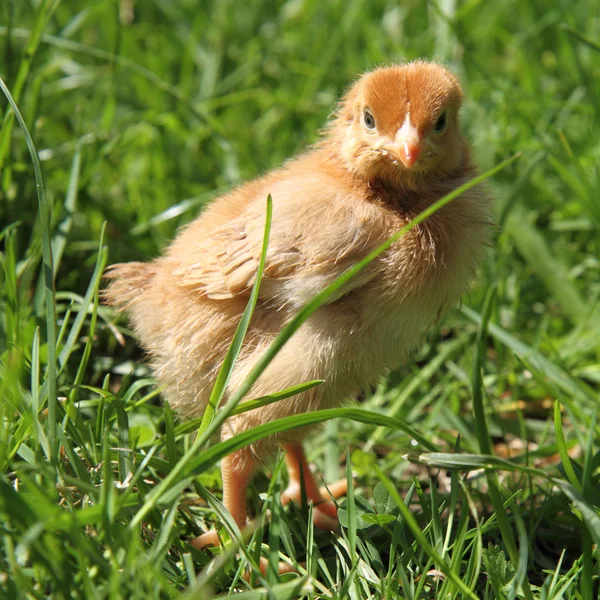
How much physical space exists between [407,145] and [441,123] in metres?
0.24

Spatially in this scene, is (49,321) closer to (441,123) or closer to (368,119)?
(368,119)

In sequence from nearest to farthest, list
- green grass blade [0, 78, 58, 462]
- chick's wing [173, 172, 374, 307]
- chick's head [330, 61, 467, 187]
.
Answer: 1. green grass blade [0, 78, 58, 462]
2. chick's wing [173, 172, 374, 307]
3. chick's head [330, 61, 467, 187]

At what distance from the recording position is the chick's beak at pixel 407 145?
85.0 inches

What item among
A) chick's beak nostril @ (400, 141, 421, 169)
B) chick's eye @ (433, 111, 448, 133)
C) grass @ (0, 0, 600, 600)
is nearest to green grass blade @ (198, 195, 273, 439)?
grass @ (0, 0, 600, 600)

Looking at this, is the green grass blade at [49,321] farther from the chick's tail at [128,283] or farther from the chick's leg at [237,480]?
the chick's leg at [237,480]

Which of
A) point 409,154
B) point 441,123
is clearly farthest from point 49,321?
point 441,123

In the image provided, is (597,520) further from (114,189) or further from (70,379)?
(114,189)

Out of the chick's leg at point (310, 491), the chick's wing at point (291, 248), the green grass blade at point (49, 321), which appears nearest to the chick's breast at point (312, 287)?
the chick's wing at point (291, 248)

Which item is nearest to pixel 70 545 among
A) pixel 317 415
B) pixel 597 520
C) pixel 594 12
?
pixel 317 415

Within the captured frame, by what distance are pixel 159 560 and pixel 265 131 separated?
120 inches

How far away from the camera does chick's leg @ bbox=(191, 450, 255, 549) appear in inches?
90.6

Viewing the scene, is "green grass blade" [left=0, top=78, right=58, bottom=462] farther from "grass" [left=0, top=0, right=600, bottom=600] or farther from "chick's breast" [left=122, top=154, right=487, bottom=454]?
"chick's breast" [left=122, top=154, right=487, bottom=454]

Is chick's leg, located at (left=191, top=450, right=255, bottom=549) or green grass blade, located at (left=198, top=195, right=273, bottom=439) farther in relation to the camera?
chick's leg, located at (left=191, top=450, right=255, bottom=549)

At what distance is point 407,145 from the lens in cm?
217
